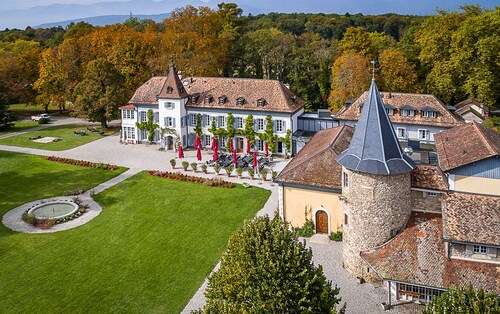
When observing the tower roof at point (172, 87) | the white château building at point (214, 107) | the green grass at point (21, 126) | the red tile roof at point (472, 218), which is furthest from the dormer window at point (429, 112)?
the green grass at point (21, 126)

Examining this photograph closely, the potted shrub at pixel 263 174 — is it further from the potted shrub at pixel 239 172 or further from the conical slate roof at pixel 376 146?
the conical slate roof at pixel 376 146

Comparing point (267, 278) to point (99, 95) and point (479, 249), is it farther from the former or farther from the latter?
point (99, 95)

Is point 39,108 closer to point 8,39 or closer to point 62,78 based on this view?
point 62,78

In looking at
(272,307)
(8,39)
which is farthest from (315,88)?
(8,39)

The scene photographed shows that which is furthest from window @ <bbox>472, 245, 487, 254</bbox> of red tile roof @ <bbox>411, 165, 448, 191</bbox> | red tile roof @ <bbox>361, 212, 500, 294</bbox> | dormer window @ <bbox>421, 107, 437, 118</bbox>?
dormer window @ <bbox>421, 107, 437, 118</bbox>

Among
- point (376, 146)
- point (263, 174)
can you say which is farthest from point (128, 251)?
point (376, 146)

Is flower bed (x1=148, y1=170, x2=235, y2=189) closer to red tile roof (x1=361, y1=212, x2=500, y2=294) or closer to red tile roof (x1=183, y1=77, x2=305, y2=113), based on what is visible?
red tile roof (x1=183, y1=77, x2=305, y2=113)
